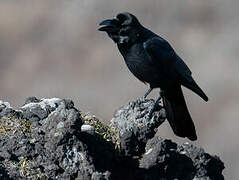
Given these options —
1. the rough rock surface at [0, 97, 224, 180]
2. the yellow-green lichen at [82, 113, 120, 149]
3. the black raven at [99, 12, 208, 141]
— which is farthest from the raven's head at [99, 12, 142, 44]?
the yellow-green lichen at [82, 113, 120, 149]

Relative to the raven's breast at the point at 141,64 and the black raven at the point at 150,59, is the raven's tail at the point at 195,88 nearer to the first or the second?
the black raven at the point at 150,59

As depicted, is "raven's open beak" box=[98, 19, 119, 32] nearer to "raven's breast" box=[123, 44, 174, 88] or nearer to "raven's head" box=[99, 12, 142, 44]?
"raven's head" box=[99, 12, 142, 44]

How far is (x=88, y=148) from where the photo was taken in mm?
6254

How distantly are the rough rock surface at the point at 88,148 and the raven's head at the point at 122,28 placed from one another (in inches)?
64.2

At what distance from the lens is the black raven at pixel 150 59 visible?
8.70 meters

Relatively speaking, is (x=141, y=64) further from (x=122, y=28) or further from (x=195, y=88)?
(x=195, y=88)

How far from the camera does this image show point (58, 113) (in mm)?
6391

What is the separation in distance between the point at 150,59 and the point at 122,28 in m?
0.52

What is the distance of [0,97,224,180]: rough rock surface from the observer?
599cm

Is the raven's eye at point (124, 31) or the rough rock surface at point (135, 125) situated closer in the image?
the rough rock surface at point (135, 125)

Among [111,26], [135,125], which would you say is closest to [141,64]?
[111,26]

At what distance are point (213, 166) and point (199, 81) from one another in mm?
14952

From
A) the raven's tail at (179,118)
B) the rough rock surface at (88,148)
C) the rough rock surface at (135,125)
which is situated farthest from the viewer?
the raven's tail at (179,118)

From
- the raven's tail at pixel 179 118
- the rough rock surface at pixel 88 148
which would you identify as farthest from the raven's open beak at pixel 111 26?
the rough rock surface at pixel 88 148
